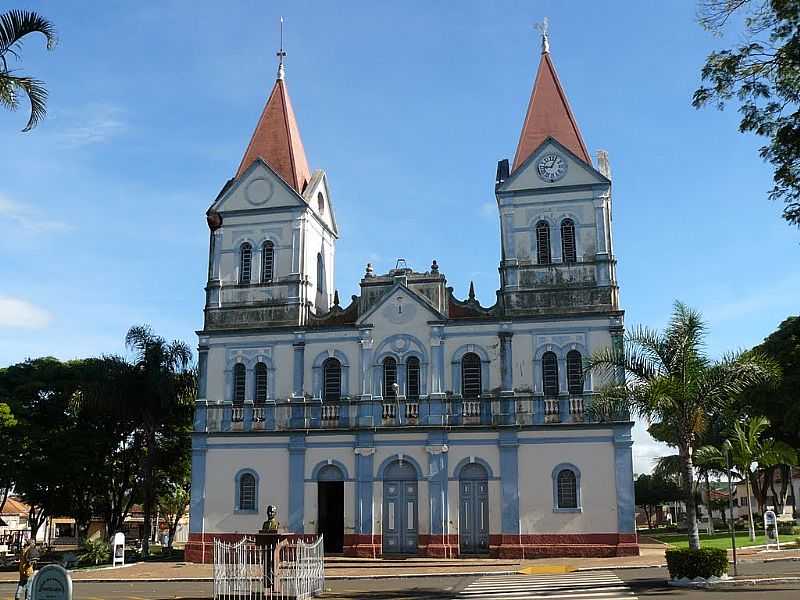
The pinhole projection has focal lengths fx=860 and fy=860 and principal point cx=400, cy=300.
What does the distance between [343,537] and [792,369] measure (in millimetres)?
22023

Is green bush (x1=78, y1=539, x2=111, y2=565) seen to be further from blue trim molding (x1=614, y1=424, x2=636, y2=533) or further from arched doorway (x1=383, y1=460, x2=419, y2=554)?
blue trim molding (x1=614, y1=424, x2=636, y2=533)

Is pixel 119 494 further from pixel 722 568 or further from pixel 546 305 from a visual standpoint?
pixel 722 568

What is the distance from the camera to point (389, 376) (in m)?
32.5

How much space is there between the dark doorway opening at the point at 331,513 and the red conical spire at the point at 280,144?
38.9ft

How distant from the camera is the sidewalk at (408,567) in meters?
25.8

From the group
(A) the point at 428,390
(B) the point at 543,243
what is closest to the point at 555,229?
(B) the point at 543,243

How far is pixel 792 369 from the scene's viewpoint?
3919 centimetres

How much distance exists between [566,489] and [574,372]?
414 centimetres

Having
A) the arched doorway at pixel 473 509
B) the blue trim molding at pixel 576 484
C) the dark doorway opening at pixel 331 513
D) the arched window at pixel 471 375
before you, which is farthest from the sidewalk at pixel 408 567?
the arched window at pixel 471 375

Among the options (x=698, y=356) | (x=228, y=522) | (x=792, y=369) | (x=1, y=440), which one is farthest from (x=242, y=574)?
(x=792, y=369)

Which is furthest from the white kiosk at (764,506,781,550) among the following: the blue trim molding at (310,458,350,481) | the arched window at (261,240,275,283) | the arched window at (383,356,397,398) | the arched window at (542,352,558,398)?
the arched window at (261,240,275,283)

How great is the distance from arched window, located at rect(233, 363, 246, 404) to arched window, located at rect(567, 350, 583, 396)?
12471 millimetres

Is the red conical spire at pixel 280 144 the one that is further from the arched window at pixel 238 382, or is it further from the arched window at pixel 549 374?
the arched window at pixel 549 374

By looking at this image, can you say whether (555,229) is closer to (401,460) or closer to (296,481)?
(401,460)
